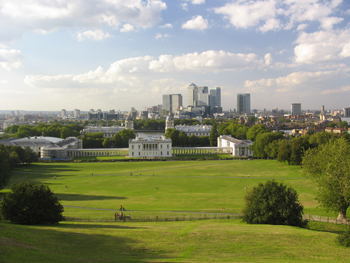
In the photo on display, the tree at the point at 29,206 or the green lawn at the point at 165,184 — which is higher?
the tree at the point at 29,206

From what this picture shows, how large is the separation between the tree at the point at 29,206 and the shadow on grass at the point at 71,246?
2428 mm

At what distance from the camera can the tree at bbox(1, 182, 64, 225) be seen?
21.1 metres

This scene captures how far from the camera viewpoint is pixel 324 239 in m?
18.8

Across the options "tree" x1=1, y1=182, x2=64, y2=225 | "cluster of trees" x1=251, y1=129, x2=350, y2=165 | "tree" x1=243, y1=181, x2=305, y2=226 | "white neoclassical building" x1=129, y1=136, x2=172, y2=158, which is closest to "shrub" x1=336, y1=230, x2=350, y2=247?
"tree" x1=243, y1=181, x2=305, y2=226

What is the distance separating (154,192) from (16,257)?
79.3 ft

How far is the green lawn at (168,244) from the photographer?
14.6 m

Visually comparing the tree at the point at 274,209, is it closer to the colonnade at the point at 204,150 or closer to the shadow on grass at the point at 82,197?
the shadow on grass at the point at 82,197

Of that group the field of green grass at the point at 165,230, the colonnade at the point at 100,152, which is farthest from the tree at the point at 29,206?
the colonnade at the point at 100,152

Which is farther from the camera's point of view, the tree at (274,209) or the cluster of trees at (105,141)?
the cluster of trees at (105,141)

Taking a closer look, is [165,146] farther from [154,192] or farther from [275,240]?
[275,240]

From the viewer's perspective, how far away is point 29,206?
21219mm

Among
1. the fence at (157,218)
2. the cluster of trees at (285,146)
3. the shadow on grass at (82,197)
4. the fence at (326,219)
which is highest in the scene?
the cluster of trees at (285,146)

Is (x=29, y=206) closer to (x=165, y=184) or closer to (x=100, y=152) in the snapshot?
(x=165, y=184)

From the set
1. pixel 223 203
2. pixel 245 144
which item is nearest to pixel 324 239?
pixel 223 203
